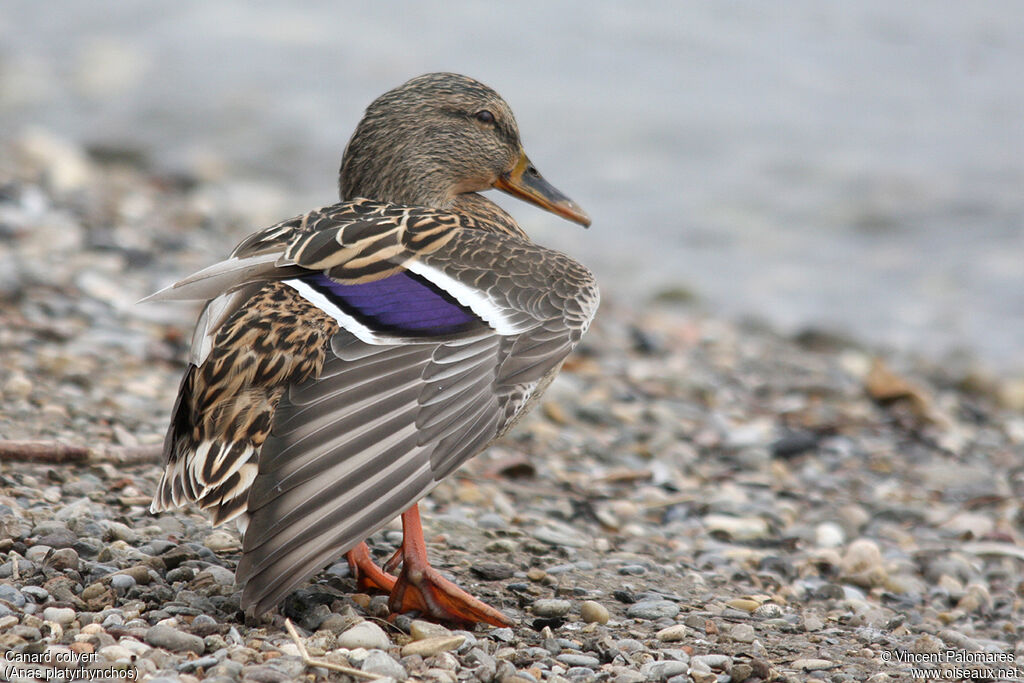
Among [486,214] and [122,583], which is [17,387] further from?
[486,214]

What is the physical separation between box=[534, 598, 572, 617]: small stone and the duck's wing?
22.7 inches

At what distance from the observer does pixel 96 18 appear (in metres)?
13.6

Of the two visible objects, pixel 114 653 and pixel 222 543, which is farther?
pixel 222 543

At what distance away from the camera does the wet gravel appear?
3.06m

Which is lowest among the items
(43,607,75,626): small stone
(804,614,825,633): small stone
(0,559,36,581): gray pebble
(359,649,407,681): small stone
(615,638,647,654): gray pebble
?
(804,614,825,633): small stone

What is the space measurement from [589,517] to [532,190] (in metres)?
1.24

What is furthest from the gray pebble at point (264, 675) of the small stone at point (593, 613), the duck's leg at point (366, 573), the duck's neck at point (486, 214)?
the duck's neck at point (486, 214)

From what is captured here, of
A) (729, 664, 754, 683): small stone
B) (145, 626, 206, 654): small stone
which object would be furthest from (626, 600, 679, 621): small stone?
(145, 626, 206, 654): small stone

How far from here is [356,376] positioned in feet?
9.94

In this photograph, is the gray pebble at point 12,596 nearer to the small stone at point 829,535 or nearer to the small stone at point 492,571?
the small stone at point 492,571

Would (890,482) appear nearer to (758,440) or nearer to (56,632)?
(758,440)

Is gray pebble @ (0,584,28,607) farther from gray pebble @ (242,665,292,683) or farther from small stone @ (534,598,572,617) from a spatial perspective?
small stone @ (534,598,572,617)

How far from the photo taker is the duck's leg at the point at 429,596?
3.27 metres

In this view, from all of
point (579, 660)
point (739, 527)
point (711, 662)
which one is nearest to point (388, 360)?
point (579, 660)
